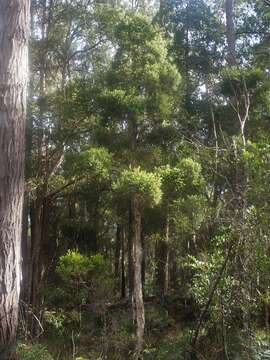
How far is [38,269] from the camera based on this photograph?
40.8 ft

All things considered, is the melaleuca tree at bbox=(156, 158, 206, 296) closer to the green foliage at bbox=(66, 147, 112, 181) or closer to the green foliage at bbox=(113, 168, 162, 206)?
the green foliage at bbox=(113, 168, 162, 206)

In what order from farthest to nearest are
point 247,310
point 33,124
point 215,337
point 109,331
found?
point 33,124
point 109,331
point 215,337
point 247,310

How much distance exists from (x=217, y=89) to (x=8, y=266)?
7305mm

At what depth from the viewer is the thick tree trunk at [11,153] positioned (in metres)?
4.89

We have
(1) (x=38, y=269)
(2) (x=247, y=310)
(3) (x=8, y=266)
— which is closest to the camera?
(3) (x=8, y=266)

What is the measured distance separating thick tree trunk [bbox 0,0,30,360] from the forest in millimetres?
14

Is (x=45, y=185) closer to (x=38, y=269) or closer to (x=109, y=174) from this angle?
(x=38, y=269)

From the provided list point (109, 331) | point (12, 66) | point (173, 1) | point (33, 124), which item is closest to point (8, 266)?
point (12, 66)

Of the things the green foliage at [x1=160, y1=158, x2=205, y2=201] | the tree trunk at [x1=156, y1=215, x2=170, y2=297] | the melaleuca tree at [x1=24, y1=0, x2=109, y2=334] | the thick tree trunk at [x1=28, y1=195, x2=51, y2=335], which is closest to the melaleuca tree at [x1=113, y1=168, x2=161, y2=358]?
the green foliage at [x1=160, y1=158, x2=205, y2=201]

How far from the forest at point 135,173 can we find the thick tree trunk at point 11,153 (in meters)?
0.01

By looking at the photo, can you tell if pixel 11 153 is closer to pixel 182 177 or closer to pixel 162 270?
pixel 182 177

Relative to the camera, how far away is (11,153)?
5121mm

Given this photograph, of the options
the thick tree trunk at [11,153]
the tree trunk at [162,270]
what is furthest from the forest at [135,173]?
the tree trunk at [162,270]

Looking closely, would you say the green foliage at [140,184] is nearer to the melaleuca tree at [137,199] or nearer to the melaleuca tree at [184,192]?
the melaleuca tree at [137,199]
